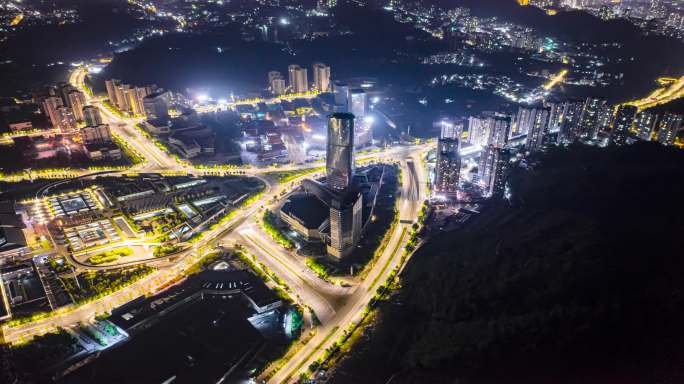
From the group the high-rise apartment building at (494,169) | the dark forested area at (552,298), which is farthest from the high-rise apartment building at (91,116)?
the high-rise apartment building at (494,169)

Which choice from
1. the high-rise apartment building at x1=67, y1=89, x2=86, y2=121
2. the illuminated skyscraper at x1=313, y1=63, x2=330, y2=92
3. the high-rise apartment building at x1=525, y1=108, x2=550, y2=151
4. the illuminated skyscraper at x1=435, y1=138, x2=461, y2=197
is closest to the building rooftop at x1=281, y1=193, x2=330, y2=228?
the illuminated skyscraper at x1=435, y1=138, x2=461, y2=197

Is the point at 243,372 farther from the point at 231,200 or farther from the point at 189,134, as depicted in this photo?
the point at 189,134

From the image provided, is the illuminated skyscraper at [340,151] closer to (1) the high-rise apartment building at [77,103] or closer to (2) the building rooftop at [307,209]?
(2) the building rooftop at [307,209]

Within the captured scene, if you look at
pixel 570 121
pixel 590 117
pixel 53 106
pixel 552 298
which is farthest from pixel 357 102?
pixel 552 298

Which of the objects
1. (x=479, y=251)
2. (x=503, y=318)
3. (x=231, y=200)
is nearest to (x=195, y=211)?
(x=231, y=200)

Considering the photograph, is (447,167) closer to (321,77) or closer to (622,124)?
(622,124)

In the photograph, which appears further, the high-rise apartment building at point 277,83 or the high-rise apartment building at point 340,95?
the high-rise apartment building at point 277,83
